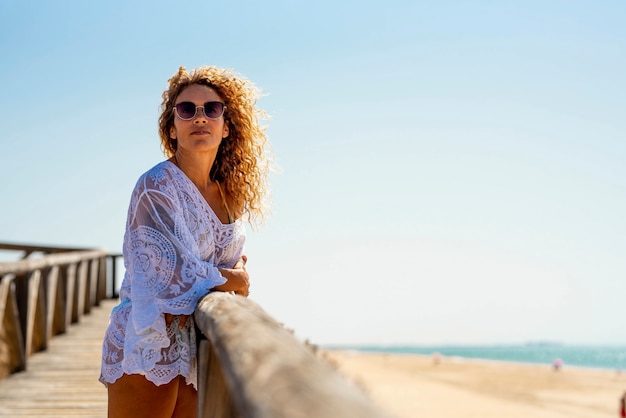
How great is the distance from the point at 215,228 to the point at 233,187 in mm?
317

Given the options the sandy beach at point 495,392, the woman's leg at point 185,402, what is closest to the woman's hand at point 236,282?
the woman's leg at point 185,402

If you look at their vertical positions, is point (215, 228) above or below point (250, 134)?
below

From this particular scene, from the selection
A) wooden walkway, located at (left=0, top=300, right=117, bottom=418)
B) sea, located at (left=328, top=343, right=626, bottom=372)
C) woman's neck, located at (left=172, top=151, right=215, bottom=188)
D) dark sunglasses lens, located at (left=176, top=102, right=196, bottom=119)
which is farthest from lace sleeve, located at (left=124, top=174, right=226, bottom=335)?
sea, located at (left=328, top=343, right=626, bottom=372)

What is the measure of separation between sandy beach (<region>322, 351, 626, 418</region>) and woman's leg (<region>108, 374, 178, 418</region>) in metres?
13.5

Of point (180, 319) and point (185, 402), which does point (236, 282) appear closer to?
point (180, 319)

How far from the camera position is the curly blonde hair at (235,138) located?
108 inches

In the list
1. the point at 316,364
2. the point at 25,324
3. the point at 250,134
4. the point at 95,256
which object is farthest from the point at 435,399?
the point at 316,364

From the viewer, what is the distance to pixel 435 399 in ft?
77.0

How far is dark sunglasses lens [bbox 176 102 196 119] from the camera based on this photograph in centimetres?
262

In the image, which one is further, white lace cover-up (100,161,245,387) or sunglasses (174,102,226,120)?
sunglasses (174,102,226,120)

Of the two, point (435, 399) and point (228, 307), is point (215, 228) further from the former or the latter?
point (435, 399)

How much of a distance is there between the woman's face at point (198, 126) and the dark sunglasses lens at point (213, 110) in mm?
11

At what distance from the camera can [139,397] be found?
229 cm

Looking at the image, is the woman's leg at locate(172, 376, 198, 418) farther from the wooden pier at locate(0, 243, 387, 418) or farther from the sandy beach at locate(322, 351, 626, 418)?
the sandy beach at locate(322, 351, 626, 418)
